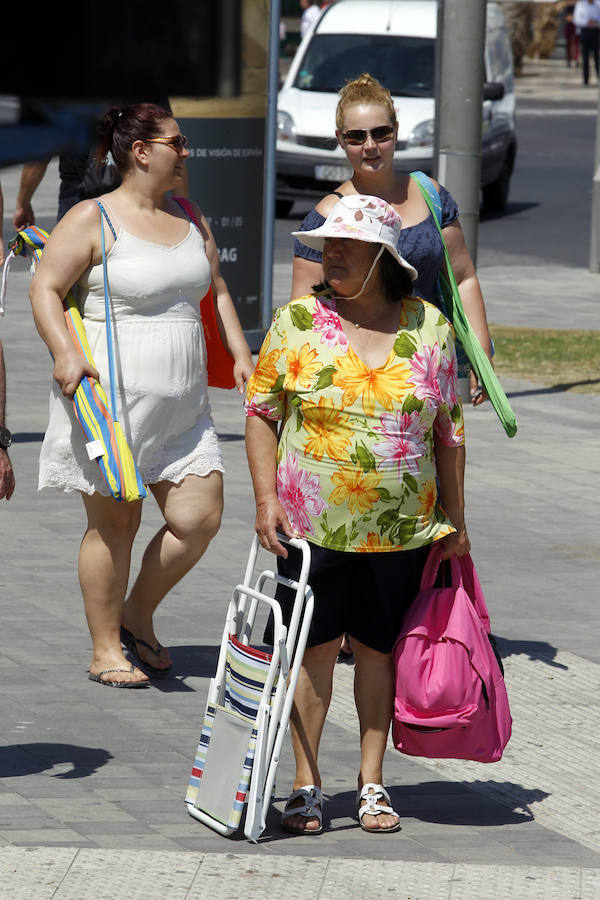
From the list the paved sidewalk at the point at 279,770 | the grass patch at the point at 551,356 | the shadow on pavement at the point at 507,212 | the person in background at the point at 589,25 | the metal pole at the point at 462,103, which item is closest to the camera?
the paved sidewalk at the point at 279,770

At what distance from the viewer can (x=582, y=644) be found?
5.88 m

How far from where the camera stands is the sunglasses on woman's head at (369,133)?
16.8ft

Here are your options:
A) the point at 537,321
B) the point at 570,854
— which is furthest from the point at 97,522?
the point at 537,321

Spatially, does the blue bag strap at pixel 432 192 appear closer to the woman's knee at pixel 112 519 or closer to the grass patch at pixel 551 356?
the woman's knee at pixel 112 519

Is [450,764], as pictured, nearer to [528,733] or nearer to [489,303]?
[528,733]

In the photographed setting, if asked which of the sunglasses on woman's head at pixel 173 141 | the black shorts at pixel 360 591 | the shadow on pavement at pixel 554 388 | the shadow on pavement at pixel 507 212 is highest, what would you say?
the sunglasses on woman's head at pixel 173 141

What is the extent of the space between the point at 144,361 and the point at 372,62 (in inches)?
617

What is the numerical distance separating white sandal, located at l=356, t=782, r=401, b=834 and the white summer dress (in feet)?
Answer: 4.57

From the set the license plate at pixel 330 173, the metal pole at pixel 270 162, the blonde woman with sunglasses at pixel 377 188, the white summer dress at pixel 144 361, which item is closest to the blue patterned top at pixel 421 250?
the blonde woman with sunglasses at pixel 377 188

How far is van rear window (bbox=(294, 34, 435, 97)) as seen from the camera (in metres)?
19.7

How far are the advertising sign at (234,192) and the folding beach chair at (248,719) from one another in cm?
743

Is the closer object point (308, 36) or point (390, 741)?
point (390, 741)

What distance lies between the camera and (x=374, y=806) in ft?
13.6

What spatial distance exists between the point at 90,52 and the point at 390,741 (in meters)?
3.77
